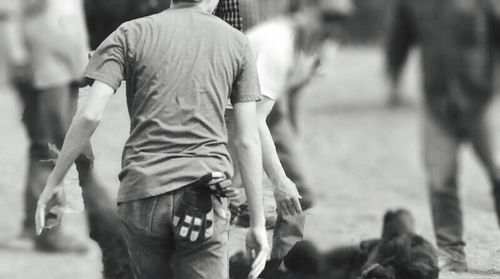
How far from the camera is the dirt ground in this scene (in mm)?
6047

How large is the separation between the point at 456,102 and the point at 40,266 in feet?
9.82

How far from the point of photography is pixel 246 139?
437 centimetres

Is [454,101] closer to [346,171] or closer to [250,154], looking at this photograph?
[346,171]

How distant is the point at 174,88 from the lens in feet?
14.3

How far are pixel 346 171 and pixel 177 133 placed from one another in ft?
23.9

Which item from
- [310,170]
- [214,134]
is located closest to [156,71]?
[214,134]

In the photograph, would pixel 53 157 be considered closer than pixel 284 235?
No

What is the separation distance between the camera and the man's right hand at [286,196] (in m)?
4.82

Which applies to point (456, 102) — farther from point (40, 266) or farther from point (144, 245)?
point (144, 245)

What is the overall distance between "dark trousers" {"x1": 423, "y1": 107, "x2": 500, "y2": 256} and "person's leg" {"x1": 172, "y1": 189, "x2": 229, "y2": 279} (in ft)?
5.21

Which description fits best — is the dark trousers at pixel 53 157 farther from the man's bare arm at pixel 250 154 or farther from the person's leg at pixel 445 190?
the person's leg at pixel 445 190

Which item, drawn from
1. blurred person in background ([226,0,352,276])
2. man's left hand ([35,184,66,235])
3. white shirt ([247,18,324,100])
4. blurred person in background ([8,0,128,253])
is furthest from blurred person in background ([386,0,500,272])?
blurred person in background ([8,0,128,253])

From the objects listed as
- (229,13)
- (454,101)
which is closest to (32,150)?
(229,13)

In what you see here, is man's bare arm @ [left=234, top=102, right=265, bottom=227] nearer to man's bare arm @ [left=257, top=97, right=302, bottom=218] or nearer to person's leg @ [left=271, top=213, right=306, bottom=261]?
man's bare arm @ [left=257, top=97, right=302, bottom=218]
